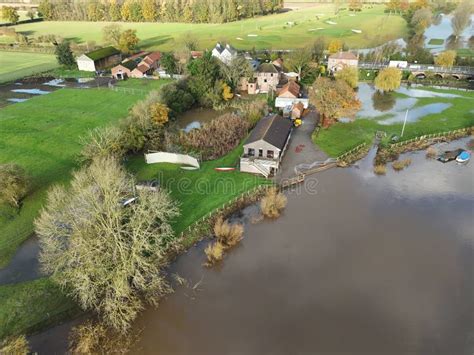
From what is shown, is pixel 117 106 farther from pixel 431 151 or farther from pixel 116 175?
pixel 431 151

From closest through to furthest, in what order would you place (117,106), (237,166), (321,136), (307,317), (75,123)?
(307,317)
(237,166)
(321,136)
(75,123)
(117,106)

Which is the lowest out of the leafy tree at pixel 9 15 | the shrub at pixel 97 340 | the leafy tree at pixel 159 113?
the shrub at pixel 97 340

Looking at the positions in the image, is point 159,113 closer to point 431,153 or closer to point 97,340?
point 97,340

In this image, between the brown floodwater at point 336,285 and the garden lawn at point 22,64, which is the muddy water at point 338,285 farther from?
the garden lawn at point 22,64

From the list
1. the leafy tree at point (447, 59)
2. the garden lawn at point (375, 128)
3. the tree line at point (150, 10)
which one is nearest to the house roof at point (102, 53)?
the garden lawn at point (375, 128)

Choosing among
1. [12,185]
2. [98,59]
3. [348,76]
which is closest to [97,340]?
[12,185]

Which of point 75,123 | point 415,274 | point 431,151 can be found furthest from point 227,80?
point 415,274
